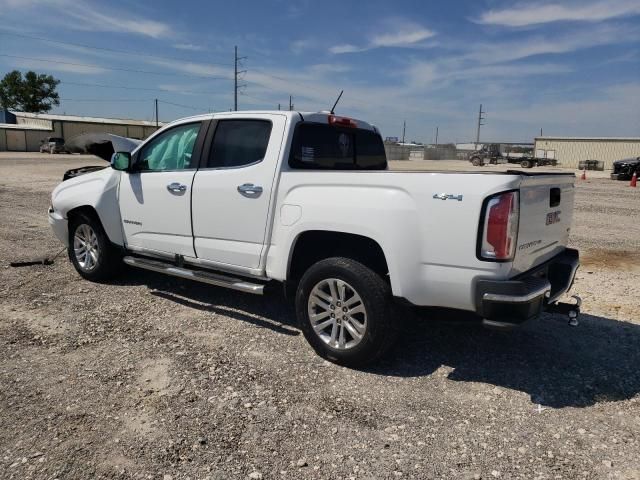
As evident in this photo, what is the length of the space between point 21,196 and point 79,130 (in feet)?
179

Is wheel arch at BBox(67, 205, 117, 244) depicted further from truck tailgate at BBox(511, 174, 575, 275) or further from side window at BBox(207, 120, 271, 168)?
truck tailgate at BBox(511, 174, 575, 275)

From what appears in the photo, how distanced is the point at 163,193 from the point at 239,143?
1033mm

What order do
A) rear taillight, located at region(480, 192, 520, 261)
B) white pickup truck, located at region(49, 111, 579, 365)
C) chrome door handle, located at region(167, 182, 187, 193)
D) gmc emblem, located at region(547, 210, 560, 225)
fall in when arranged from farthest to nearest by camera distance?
chrome door handle, located at region(167, 182, 187, 193), gmc emblem, located at region(547, 210, 560, 225), white pickup truck, located at region(49, 111, 579, 365), rear taillight, located at region(480, 192, 520, 261)

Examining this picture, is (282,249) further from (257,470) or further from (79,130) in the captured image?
(79,130)

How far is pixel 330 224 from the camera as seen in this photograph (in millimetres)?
3662

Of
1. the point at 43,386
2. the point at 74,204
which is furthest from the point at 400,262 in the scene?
the point at 74,204

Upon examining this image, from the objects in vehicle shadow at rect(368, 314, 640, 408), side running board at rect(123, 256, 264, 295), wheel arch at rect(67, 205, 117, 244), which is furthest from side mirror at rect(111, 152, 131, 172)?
vehicle shadow at rect(368, 314, 640, 408)

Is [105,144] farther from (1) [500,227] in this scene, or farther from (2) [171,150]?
(1) [500,227]

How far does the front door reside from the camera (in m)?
4.74

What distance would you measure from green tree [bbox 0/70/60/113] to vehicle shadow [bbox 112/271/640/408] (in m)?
94.2

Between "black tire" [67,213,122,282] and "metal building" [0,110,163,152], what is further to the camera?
"metal building" [0,110,163,152]

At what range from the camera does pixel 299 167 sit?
4.20 metres

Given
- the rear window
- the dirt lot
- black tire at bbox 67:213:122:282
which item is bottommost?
the dirt lot

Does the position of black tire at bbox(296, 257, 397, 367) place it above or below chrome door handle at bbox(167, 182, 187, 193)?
below
